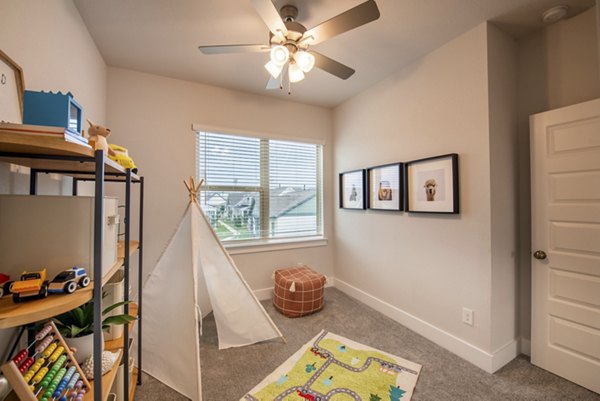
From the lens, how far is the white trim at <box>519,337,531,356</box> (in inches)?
76.5

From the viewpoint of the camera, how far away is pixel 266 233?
10.4 feet

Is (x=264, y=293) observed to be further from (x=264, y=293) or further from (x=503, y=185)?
(x=503, y=185)

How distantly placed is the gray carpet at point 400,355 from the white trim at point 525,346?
0.07 m

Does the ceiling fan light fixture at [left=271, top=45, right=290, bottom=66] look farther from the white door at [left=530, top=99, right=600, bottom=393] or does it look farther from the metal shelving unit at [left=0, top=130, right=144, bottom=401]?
the white door at [left=530, top=99, right=600, bottom=393]

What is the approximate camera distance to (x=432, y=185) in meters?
2.17

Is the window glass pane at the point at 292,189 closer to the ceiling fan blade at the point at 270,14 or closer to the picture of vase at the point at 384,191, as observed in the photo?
the picture of vase at the point at 384,191

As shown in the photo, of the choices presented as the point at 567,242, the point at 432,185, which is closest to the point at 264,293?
the point at 432,185

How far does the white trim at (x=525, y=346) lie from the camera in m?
1.94

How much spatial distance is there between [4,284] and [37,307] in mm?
197

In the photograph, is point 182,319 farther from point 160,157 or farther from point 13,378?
point 160,157

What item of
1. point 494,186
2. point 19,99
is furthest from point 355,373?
point 19,99

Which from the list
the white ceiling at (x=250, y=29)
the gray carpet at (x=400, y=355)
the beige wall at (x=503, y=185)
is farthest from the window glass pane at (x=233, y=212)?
the beige wall at (x=503, y=185)

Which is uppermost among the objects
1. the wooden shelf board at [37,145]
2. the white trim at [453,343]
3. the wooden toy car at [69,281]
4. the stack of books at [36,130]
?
the stack of books at [36,130]

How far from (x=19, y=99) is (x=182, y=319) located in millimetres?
1417
